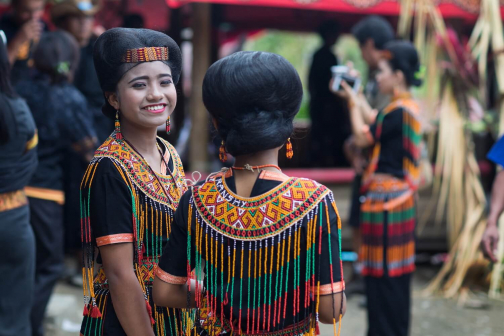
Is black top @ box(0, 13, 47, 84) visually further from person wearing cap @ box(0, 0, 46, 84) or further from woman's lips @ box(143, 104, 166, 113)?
woman's lips @ box(143, 104, 166, 113)

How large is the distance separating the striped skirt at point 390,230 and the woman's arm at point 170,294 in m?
2.39

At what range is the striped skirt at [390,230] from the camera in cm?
391

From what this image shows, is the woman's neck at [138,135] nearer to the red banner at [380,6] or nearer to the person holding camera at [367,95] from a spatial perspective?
the person holding camera at [367,95]

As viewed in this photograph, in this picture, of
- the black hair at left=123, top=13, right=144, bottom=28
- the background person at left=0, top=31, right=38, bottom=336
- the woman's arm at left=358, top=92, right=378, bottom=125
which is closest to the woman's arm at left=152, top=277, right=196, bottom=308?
the background person at left=0, top=31, right=38, bottom=336

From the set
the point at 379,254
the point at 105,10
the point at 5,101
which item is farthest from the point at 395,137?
the point at 105,10

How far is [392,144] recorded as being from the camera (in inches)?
154

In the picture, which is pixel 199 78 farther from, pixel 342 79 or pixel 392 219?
pixel 392 219

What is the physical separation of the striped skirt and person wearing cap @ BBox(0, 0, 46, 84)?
2512 mm

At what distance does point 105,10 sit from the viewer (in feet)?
20.0

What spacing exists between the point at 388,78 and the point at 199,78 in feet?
7.81

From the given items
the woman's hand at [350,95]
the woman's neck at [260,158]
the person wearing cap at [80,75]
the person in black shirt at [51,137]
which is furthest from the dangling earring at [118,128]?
the person wearing cap at [80,75]

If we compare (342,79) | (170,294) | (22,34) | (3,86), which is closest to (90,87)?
(22,34)

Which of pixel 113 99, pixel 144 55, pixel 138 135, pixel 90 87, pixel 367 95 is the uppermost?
pixel 144 55

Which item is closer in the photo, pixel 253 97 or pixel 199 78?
pixel 253 97
